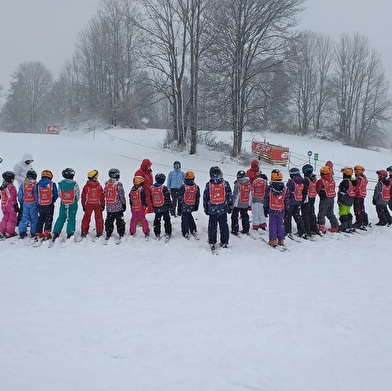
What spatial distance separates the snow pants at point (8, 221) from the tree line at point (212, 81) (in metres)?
13.5

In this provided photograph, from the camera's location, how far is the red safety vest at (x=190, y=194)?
836 cm

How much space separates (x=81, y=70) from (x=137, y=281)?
48.8 m

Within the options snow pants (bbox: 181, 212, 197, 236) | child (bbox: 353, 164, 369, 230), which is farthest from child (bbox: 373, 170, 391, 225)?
snow pants (bbox: 181, 212, 197, 236)

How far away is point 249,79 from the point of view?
20.2 m

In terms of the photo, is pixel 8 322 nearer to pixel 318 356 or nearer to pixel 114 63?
pixel 318 356

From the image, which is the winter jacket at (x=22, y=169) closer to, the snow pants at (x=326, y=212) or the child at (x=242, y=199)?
the child at (x=242, y=199)

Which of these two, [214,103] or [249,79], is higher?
[249,79]

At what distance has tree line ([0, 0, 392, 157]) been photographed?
19.2 metres

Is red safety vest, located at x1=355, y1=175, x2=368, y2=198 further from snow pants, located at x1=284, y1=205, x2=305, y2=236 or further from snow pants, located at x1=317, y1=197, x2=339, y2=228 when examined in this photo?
snow pants, located at x1=284, y1=205, x2=305, y2=236

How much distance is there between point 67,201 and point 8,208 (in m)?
1.57

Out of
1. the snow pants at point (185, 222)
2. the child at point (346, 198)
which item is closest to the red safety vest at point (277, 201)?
the snow pants at point (185, 222)

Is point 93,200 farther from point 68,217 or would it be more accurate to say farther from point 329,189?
point 329,189

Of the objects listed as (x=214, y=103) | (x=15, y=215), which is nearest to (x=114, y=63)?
(x=214, y=103)

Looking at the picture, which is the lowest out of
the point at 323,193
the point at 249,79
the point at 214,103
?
the point at 323,193
